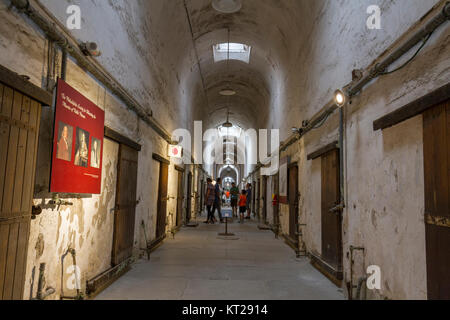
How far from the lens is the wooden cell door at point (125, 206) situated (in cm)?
509

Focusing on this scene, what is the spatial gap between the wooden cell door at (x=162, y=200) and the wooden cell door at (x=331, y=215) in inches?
160

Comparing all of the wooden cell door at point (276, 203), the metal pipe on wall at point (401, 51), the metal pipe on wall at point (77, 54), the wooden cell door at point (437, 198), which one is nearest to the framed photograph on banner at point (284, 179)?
the wooden cell door at point (276, 203)

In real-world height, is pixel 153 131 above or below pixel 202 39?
below

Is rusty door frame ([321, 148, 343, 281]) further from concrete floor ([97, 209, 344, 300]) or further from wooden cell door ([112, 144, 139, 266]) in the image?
wooden cell door ([112, 144, 139, 266])

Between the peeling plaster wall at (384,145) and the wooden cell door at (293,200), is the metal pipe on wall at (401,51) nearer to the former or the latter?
the peeling plaster wall at (384,145)

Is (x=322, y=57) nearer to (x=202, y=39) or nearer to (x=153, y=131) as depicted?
(x=153, y=131)

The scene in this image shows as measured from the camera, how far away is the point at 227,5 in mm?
8430

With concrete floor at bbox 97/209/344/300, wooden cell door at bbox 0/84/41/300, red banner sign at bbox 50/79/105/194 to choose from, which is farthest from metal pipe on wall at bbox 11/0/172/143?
concrete floor at bbox 97/209/344/300

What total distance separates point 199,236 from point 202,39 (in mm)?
6012

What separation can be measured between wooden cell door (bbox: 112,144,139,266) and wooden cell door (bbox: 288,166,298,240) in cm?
397

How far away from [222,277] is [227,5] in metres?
6.75

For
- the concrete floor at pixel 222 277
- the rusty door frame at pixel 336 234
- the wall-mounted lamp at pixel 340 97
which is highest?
the wall-mounted lamp at pixel 340 97

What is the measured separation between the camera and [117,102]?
5.04 metres
